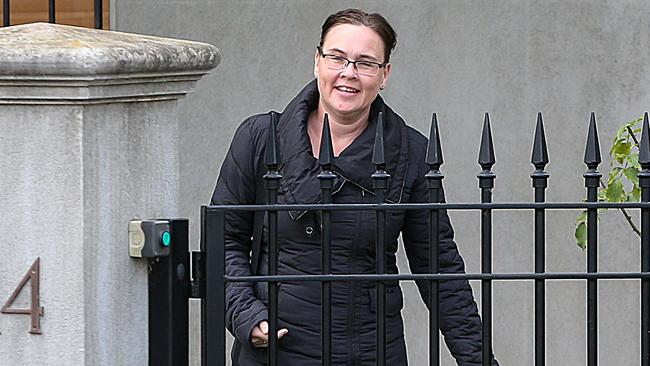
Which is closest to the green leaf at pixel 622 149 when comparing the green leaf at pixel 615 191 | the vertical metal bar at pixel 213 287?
the green leaf at pixel 615 191

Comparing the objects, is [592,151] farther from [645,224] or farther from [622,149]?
[622,149]

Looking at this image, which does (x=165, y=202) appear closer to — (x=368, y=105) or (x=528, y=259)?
(x=368, y=105)

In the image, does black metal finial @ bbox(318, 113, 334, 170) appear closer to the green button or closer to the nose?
the green button

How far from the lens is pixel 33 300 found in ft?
8.18

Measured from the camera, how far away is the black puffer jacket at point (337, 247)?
3137 mm

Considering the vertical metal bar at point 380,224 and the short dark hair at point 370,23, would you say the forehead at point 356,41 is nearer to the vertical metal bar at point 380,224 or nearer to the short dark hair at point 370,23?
the short dark hair at point 370,23

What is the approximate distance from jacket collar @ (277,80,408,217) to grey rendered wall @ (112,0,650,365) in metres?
1.72

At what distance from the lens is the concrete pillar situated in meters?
2.44

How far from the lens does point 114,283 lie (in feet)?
8.37

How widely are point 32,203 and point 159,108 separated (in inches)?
12.6

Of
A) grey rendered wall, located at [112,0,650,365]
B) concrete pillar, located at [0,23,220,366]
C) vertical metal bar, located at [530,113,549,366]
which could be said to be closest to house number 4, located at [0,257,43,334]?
concrete pillar, located at [0,23,220,366]

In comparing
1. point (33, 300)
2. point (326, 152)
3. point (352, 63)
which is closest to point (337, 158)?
point (352, 63)

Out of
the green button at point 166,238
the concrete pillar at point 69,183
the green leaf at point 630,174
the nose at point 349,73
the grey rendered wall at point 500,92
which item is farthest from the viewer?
the grey rendered wall at point 500,92

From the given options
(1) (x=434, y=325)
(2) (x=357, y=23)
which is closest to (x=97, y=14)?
(2) (x=357, y=23)
